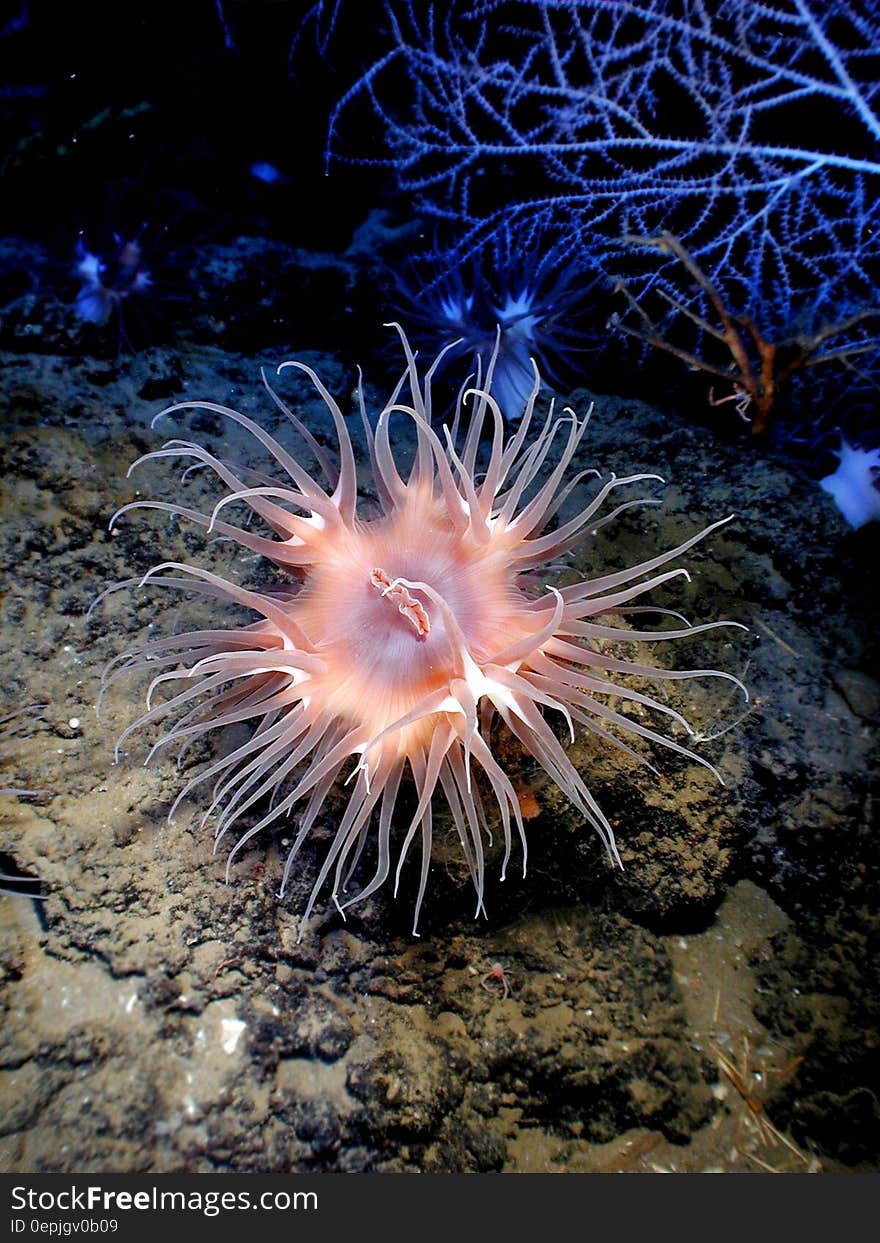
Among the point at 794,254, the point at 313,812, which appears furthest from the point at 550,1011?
the point at 794,254

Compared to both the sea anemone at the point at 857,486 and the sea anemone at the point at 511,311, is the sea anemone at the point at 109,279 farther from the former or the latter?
the sea anemone at the point at 857,486

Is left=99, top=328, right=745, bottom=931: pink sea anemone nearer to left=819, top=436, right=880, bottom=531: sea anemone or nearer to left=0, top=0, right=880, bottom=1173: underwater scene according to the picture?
left=0, top=0, right=880, bottom=1173: underwater scene

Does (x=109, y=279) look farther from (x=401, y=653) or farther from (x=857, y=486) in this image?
(x=857, y=486)

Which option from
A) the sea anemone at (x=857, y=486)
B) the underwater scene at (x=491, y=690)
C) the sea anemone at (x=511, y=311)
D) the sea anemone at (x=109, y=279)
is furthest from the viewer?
the sea anemone at (x=511, y=311)

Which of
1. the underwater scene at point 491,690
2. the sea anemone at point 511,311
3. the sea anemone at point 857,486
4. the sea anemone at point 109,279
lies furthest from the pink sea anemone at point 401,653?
the sea anemone at point 109,279

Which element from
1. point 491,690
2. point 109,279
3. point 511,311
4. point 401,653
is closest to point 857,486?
point 511,311

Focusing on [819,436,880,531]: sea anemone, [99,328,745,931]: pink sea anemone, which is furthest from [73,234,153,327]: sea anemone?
[819,436,880,531]: sea anemone
